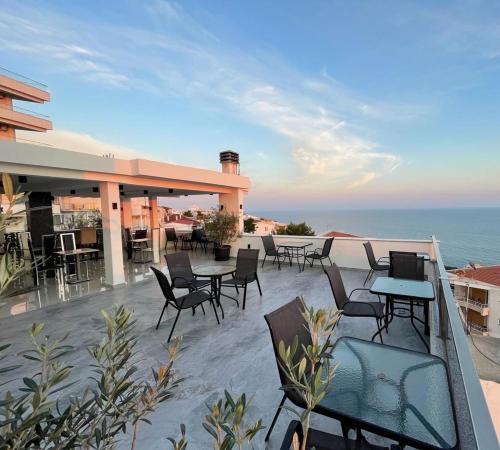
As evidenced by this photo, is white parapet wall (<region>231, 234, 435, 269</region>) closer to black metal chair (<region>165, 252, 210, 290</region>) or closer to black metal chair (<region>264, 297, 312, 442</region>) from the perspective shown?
black metal chair (<region>165, 252, 210, 290</region>)

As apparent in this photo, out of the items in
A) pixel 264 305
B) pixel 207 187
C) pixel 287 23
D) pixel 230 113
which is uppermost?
pixel 287 23

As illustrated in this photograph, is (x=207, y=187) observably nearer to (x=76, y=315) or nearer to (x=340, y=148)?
(x=76, y=315)

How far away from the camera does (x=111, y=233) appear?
6102 millimetres

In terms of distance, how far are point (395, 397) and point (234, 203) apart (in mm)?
8736

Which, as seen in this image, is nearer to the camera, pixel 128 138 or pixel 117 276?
pixel 117 276

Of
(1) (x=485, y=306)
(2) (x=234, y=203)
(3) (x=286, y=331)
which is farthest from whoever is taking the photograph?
(1) (x=485, y=306)

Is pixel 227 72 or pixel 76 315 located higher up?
pixel 227 72

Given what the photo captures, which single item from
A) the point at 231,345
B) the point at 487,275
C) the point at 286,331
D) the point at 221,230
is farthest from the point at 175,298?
the point at 487,275

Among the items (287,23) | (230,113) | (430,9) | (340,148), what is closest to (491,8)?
(430,9)

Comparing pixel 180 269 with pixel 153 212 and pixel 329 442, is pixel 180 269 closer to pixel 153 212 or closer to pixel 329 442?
pixel 329 442

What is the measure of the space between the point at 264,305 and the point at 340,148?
9233 mm

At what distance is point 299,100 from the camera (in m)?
9.16

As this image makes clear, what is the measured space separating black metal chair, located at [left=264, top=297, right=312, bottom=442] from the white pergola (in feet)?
16.9

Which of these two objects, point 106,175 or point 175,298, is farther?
point 106,175
